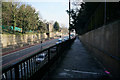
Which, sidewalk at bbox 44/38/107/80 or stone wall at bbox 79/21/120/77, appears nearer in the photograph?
stone wall at bbox 79/21/120/77

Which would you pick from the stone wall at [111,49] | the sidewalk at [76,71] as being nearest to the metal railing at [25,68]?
the sidewalk at [76,71]

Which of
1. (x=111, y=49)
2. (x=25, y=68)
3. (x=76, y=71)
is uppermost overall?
(x=111, y=49)

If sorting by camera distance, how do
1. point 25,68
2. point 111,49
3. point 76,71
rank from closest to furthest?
point 25,68 → point 111,49 → point 76,71

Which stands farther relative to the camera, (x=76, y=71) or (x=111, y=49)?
(x=76, y=71)

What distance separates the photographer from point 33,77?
9.89 ft

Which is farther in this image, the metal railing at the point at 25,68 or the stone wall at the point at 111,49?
the stone wall at the point at 111,49

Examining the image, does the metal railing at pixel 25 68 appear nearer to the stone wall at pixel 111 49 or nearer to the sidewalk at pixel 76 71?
the sidewalk at pixel 76 71

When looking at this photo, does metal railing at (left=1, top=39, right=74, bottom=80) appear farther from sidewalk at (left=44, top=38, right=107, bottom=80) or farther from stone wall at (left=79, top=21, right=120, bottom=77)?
stone wall at (left=79, top=21, right=120, bottom=77)

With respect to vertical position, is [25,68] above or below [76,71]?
above

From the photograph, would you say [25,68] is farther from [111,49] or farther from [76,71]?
[111,49]

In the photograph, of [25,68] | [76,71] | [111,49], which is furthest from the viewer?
[76,71]

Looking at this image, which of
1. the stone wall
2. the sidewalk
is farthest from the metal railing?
the stone wall

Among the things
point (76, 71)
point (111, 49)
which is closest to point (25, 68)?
point (76, 71)

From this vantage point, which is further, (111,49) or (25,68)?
(111,49)
